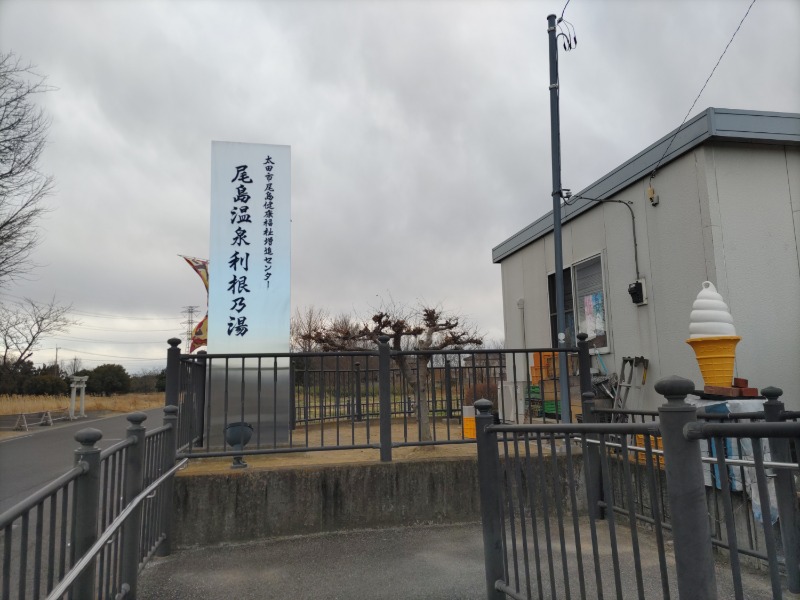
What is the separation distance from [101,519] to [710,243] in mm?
6065

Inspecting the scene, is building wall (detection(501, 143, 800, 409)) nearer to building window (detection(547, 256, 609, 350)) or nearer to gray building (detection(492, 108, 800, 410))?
gray building (detection(492, 108, 800, 410))

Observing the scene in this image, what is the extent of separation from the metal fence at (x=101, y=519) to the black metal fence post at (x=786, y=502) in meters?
3.20

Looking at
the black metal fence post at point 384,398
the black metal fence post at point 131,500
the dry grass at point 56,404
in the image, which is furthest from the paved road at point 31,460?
the dry grass at point 56,404

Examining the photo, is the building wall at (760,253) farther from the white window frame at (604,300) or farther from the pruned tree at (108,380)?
the pruned tree at (108,380)

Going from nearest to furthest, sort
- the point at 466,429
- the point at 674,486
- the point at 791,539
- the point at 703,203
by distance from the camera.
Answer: the point at 674,486, the point at 791,539, the point at 703,203, the point at 466,429

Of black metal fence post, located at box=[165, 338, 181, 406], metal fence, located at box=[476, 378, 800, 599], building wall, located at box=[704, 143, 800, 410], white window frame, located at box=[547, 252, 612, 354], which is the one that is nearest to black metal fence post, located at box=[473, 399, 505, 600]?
metal fence, located at box=[476, 378, 800, 599]

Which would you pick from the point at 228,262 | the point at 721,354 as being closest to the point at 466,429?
the point at 721,354

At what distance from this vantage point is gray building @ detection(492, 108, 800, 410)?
5.62 metres

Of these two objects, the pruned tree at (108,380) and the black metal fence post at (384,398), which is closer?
the black metal fence post at (384,398)

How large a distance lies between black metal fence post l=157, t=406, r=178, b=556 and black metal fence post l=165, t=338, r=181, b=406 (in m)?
0.13

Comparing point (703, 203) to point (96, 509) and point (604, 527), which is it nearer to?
point (604, 527)

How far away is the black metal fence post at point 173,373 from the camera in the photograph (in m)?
4.21

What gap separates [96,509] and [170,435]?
177 centimetres

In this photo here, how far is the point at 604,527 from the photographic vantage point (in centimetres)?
452
